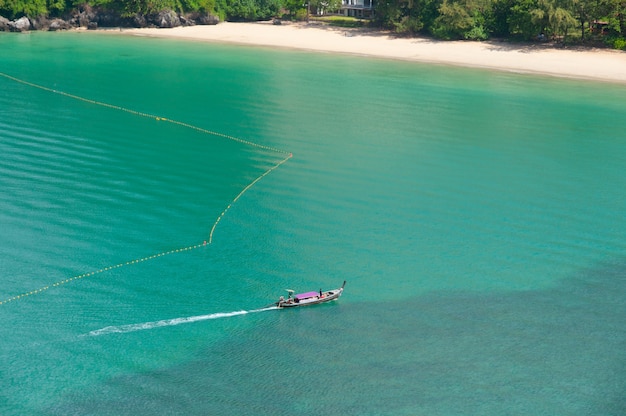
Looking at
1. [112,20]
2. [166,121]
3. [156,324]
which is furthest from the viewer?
[112,20]

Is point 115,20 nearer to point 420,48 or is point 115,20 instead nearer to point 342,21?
point 342,21

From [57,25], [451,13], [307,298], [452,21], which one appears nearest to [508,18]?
[452,21]

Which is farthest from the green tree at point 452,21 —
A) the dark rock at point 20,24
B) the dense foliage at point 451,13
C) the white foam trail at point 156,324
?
the white foam trail at point 156,324

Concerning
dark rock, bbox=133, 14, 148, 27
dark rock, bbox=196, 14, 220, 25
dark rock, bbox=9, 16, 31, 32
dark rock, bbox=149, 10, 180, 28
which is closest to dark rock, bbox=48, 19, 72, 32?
dark rock, bbox=9, 16, 31, 32

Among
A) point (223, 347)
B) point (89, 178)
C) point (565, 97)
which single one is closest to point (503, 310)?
point (223, 347)

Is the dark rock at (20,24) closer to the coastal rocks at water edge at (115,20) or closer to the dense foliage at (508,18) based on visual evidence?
the coastal rocks at water edge at (115,20)

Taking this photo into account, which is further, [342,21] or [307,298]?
[342,21]
